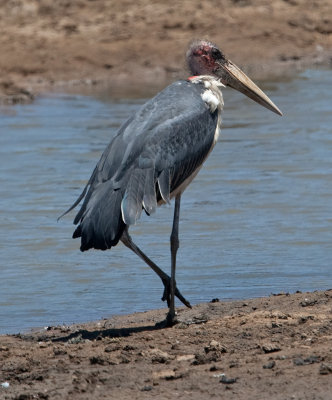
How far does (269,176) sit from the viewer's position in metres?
11.3

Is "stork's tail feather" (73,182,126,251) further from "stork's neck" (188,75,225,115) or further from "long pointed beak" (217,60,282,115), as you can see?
"long pointed beak" (217,60,282,115)

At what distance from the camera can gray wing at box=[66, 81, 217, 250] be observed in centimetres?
616

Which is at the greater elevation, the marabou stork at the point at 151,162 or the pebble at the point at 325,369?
the marabou stork at the point at 151,162

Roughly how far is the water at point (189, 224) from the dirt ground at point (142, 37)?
10.1ft

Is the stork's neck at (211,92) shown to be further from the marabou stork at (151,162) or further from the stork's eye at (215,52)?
the stork's eye at (215,52)

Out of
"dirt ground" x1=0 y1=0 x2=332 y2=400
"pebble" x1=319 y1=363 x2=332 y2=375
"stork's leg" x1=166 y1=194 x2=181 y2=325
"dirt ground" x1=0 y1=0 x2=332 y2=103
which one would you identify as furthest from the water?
"dirt ground" x1=0 y1=0 x2=332 y2=103

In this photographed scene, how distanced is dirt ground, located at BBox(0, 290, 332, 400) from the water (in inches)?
31.1

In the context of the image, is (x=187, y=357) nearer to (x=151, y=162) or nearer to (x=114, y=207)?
(x=114, y=207)

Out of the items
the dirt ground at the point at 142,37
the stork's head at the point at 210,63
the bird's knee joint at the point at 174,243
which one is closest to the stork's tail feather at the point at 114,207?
the bird's knee joint at the point at 174,243

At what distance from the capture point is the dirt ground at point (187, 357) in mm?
5090

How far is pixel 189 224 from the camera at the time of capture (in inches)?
373

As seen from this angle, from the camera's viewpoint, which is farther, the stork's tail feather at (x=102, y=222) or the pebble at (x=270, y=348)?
the stork's tail feather at (x=102, y=222)

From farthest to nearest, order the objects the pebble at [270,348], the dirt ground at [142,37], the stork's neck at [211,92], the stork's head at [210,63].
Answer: the dirt ground at [142,37] < the stork's head at [210,63] < the stork's neck at [211,92] < the pebble at [270,348]

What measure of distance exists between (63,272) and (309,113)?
7.05 m
